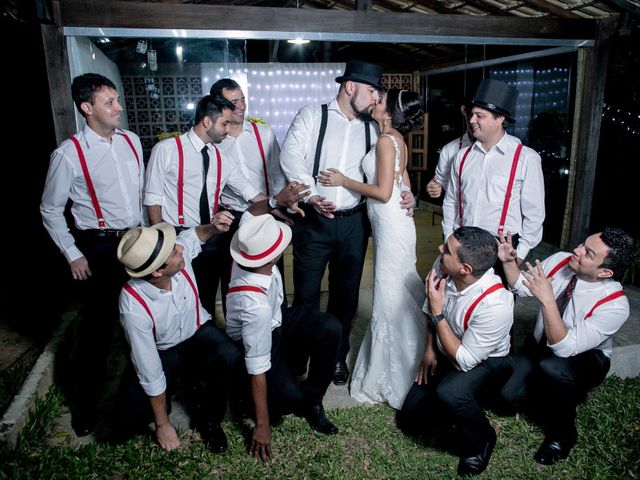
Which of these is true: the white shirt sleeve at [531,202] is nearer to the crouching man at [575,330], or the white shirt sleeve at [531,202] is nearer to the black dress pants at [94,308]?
the crouching man at [575,330]

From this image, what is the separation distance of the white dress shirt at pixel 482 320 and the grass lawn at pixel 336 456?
2.04 feet

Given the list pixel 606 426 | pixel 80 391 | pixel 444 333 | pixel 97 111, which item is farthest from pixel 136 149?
pixel 606 426

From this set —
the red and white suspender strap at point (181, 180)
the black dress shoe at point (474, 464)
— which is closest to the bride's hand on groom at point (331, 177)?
the red and white suspender strap at point (181, 180)

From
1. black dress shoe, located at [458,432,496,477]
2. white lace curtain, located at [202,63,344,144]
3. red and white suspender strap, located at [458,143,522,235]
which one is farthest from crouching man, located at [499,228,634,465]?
white lace curtain, located at [202,63,344,144]

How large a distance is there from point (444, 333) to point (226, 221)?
4.87ft

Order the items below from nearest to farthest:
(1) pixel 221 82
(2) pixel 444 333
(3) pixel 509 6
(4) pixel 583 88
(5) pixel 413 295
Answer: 1. (2) pixel 444 333
2. (5) pixel 413 295
3. (1) pixel 221 82
4. (3) pixel 509 6
5. (4) pixel 583 88

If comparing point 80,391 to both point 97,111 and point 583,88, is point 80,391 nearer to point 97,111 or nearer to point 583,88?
point 97,111

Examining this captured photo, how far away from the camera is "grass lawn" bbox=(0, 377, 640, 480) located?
2.66 meters

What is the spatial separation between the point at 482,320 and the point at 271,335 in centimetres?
119

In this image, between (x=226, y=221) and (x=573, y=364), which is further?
(x=226, y=221)

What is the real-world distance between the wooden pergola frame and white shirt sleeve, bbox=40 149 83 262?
1.01m

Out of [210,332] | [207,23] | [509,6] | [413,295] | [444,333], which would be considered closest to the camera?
Result: [444,333]

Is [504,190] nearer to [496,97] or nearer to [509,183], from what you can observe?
[509,183]

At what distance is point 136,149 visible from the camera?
133 inches
